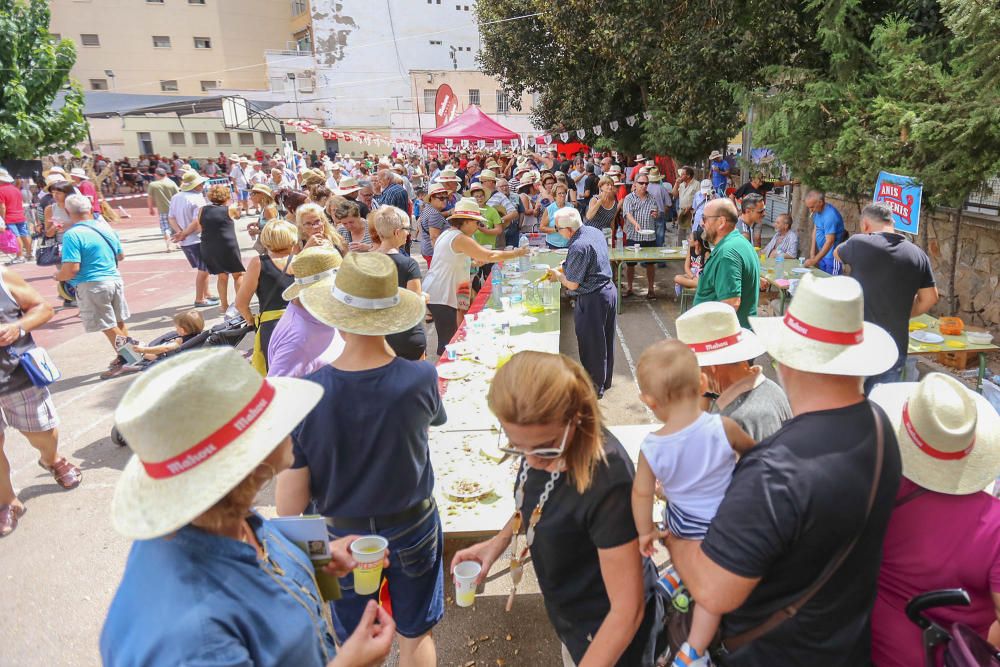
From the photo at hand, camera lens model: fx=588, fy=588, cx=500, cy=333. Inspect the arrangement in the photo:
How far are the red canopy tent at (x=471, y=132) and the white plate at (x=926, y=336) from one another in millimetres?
13001

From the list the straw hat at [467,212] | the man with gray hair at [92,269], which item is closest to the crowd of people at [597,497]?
the straw hat at [467,212]

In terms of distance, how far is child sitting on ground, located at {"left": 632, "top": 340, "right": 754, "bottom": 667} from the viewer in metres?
1.82

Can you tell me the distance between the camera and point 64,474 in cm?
455

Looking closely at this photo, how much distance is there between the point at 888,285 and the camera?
4.30 metres

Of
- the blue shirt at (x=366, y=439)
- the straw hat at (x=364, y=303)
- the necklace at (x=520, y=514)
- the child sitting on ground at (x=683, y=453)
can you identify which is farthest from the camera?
the straw hat at (x=364, y=303)

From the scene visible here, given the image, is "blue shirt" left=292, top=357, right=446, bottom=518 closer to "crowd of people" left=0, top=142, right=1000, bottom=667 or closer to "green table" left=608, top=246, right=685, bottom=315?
"crowd of people" left=0, top=142, right=1000, bottom=667

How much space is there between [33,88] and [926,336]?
23.1 metres

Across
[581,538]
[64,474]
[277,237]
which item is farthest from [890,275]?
[64,474]

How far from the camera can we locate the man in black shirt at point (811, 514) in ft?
4.60

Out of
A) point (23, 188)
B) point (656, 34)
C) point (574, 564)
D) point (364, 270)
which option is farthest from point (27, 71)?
point (574, 564)

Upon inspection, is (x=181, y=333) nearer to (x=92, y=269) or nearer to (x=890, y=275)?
(x=92, y=269)

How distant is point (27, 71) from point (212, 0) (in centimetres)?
2454

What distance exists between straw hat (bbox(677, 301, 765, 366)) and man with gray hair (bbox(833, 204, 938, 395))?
2.55m

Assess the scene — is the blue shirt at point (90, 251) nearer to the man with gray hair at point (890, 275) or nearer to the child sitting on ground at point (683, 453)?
the child sitting on ground at point (683, 453)
